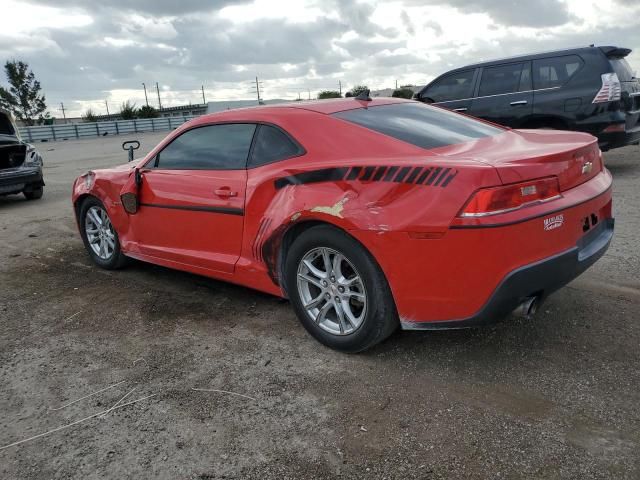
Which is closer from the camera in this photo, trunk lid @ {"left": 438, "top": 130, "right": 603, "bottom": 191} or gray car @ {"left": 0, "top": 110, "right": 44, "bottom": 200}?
trunk lid @ {"left": 438, "top": 130, "right": 603, "bottom": 191}

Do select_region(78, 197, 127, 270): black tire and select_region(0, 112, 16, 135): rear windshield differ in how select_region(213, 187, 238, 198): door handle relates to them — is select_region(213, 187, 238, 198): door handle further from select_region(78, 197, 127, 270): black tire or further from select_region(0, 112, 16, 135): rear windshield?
select_region(0, 112, 16, 135): rear windshield

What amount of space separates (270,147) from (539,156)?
160 centimetres

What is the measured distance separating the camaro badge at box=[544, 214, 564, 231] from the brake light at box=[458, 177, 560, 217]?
0.34 ft

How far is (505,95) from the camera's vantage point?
8.45m

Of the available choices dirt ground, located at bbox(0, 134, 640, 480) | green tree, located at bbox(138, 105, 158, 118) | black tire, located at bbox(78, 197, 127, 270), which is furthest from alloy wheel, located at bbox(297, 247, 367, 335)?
green tree, located at bbox(138, 105, 158, 118)

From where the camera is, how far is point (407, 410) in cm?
266

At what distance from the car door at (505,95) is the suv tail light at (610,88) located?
966 mm

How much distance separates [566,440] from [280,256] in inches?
71.7

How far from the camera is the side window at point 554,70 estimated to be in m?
7.80

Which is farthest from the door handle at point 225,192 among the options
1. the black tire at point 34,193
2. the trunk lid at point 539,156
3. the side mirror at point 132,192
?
the black tire at point 34,193

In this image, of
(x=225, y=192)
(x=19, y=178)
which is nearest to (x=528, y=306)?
(x=225, y=192)

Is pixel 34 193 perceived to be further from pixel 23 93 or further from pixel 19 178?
pixel 23 93

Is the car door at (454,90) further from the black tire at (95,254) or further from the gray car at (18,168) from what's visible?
the gray car at (18,168)

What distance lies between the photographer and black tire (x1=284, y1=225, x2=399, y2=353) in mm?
2922
